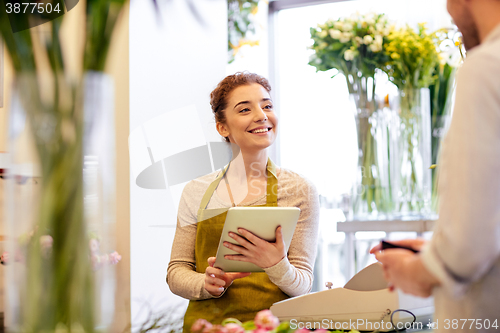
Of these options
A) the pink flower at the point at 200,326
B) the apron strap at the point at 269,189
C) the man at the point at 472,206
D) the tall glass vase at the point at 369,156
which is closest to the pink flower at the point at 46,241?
the pink flower at the point at 200,326

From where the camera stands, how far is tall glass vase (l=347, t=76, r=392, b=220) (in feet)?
6.69

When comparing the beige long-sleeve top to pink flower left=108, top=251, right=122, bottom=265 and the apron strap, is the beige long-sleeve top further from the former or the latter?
pink flower left=108, top=251, right=122, bottom=265

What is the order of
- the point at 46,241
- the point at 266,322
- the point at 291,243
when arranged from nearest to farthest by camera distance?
the point at 46,241, the point at 266,322, the point at 291,243

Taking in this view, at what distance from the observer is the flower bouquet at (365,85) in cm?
204

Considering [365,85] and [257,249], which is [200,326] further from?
[365,85]

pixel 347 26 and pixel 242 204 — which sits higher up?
pixel 347 26

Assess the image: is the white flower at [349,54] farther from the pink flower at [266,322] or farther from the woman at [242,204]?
the pink flower at [266,322]

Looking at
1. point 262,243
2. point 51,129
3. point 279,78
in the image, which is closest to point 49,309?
point 51,129

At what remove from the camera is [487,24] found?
1.81ft

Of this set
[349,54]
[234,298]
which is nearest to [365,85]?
[349,54]

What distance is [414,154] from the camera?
1.98 meters

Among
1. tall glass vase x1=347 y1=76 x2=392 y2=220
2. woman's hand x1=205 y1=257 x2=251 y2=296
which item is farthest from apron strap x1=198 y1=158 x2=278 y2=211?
tall glass vase x1=347 y1=76 x2=392 y2=220

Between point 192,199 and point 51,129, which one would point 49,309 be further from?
point 192,199

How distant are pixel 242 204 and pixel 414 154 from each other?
0.97 m
